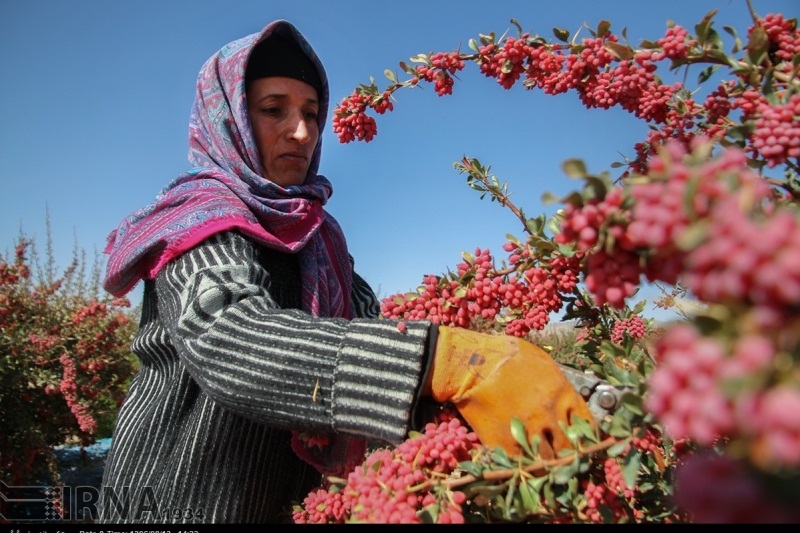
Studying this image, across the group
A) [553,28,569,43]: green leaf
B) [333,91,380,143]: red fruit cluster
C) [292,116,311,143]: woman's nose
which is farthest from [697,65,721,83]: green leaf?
[292,116,311,143]: woman's nose

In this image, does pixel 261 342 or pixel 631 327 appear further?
pixel 631 327

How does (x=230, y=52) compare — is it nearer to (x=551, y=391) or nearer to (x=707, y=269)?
(x=551, y=391)

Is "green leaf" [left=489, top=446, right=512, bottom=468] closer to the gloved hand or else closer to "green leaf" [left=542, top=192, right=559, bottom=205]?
the gloved hand

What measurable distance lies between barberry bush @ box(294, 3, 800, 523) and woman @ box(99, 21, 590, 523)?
5.0 inches

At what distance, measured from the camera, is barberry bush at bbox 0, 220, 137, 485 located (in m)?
5.31

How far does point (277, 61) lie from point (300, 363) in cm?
165

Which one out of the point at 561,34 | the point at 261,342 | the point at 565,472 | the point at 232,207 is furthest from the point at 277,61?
the point at 565,472

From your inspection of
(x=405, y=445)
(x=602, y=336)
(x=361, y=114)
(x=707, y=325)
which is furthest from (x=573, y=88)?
(x=707, y=325)

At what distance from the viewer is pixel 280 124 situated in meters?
2.21

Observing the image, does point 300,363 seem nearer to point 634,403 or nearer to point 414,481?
point 414,481

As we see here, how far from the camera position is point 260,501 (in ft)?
5.54

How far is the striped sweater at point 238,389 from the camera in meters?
1.12

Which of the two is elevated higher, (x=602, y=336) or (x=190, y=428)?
(x=602, y=336)

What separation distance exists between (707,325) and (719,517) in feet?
0.46
